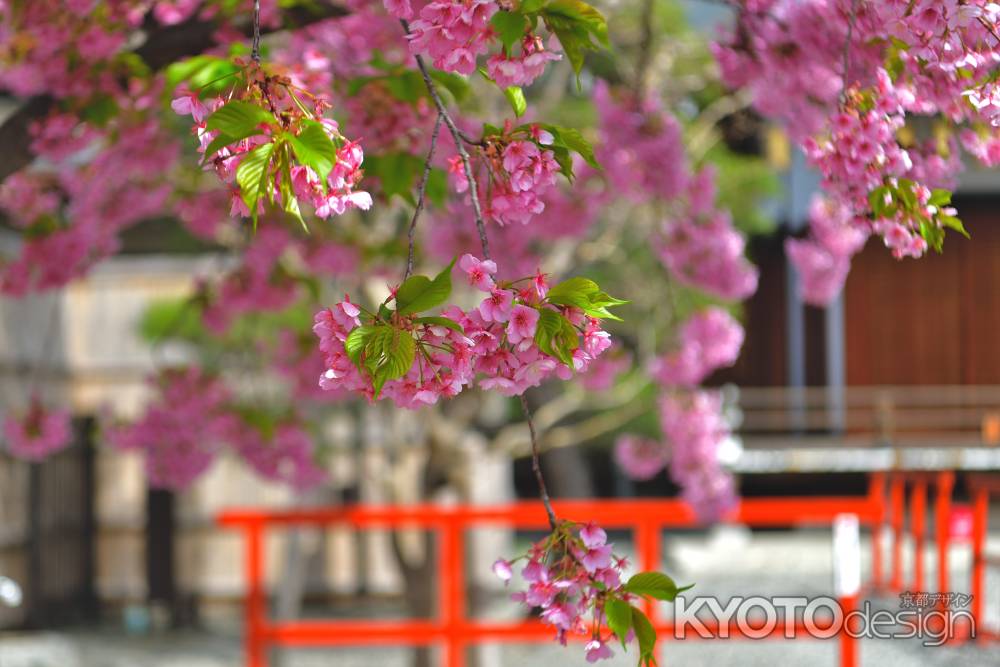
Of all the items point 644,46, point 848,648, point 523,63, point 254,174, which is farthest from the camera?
point 848,648

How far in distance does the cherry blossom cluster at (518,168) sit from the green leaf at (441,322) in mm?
290

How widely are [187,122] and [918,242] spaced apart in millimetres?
4169

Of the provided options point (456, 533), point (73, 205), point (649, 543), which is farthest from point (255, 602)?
point (73, 205)

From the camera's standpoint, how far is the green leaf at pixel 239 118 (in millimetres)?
1769

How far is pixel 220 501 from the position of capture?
36.2ft

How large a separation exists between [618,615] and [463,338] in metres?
0.50

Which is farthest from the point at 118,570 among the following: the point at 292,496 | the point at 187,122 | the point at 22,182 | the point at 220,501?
the point at 22,182

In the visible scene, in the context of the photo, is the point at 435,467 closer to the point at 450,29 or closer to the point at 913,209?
the point at 913,209

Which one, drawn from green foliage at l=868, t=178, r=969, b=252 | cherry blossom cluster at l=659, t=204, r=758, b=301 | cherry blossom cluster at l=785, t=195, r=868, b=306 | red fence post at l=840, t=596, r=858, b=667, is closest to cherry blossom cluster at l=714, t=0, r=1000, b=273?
green foliage at l=868, t=178, r=969, b=252

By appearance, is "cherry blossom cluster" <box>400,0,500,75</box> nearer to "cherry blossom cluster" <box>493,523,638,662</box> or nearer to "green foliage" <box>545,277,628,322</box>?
"green foliage" <box>545,277,628,322</box>

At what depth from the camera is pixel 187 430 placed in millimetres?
5789

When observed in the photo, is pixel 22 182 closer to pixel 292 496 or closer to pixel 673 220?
pixel 673 220

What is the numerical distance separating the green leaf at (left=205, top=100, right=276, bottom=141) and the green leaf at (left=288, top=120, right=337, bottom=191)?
5cm

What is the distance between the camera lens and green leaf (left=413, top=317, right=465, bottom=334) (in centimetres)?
182
